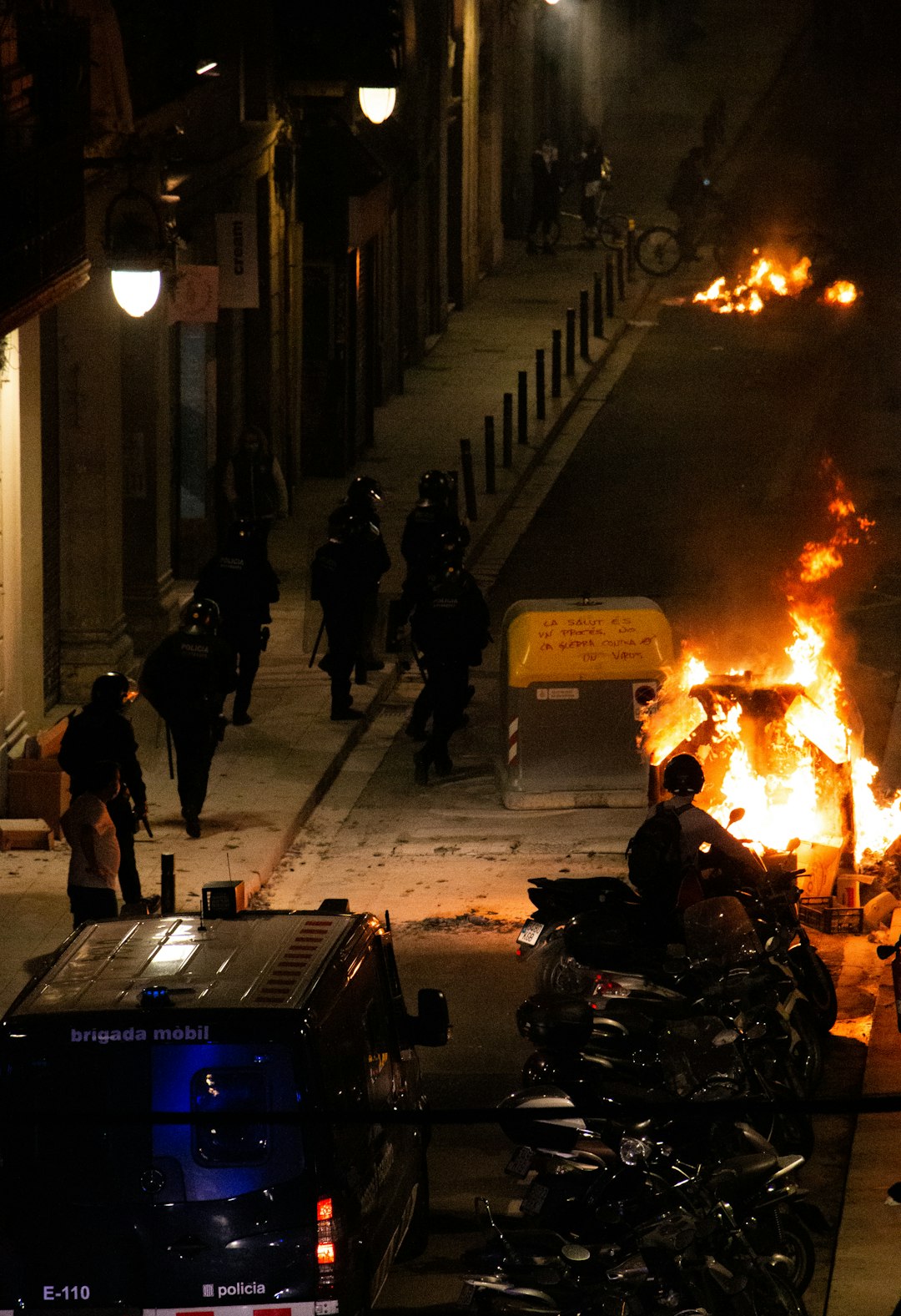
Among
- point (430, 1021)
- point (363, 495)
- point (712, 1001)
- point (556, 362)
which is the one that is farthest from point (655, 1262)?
point (556, 362)

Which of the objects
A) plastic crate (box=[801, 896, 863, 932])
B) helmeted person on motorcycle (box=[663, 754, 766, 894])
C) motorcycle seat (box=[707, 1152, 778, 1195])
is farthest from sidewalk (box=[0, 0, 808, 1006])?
motorcycle seat (box=[707, 1152, 778, 1195])

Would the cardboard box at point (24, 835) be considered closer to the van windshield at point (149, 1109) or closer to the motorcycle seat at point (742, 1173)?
the motorcycle seat at point (742, 1173)

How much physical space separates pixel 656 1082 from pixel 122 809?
4438mm

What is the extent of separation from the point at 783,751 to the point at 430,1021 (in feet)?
19.7

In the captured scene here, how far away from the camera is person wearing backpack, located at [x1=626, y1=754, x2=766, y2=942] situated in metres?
12.2

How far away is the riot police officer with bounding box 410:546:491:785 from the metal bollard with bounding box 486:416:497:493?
29.5 ft

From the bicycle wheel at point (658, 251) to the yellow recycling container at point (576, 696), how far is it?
890 inches

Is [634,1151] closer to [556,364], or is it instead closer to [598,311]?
[556,364]

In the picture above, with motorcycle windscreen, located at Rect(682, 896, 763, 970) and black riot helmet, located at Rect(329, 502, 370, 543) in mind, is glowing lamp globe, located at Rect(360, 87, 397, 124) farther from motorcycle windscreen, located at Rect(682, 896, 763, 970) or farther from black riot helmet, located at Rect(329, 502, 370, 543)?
motorcycle windscreen, located at Rect(682, 896, 763, 970)

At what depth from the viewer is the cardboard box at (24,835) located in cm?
1648

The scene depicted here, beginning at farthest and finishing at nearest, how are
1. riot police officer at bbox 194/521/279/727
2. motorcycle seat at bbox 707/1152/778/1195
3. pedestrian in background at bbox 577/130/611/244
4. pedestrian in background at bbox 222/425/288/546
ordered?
pedestrian in background at bbox 577/130/611/244
pedestrian in background at bbox 222/425/288/546
riot police officer at bbox 194/521/279/727
motorcycle seat at bbox 707/1152/778/1195

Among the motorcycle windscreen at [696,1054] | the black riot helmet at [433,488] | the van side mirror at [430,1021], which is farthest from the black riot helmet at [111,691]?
the black riot helmet at [433,488]

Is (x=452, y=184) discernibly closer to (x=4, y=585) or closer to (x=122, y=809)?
(x=4, y=585)

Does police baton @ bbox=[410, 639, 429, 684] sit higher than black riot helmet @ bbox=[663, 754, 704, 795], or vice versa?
black riot helmet @ bbox=[663, 754, 704, 795]
